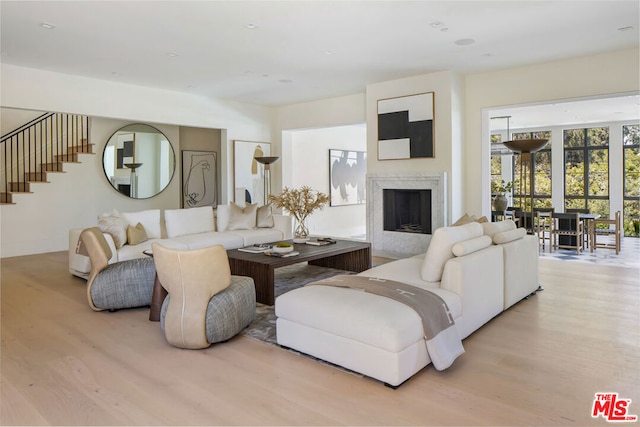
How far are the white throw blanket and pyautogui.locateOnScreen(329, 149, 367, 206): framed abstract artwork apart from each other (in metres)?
7.45

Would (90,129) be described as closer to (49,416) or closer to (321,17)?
(321,17)

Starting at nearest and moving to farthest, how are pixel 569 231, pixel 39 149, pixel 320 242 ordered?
pixel 320 242, pixel 569 231, pixel 39 149

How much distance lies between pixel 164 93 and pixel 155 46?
2.48 m

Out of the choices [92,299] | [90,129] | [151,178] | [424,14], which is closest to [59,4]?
[92,299]

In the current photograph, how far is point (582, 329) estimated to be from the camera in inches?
138

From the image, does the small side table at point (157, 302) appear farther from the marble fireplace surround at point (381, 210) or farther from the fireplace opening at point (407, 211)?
the fireplace opening at point (407, 211)

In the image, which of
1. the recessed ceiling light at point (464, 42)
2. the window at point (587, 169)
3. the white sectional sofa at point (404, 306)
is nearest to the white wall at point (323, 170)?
the recessed ceiling light at point (464, 42)

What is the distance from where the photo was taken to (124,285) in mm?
4066

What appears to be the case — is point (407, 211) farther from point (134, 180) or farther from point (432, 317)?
point (134, 180)

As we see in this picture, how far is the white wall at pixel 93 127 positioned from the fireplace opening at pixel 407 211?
3.35 m

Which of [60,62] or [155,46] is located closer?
[155,46]

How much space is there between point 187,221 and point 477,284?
4.27m

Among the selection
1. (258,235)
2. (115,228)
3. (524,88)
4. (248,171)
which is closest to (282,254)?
(258,235)

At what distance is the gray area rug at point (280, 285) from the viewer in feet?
11.4
